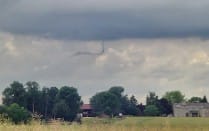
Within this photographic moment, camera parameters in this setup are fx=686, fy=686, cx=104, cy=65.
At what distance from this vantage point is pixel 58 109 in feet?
194

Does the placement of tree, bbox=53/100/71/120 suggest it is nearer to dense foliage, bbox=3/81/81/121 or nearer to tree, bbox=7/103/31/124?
dense foliage, bbox=3/81/81/121

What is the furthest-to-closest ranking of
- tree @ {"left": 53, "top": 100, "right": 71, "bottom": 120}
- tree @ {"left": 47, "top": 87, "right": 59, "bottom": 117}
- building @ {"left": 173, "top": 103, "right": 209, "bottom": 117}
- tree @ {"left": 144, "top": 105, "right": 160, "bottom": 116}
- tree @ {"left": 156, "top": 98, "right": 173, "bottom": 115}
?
1. building @ {"left": 173, "top": 103, "right": 209, "bottom": 117}
2. tree @ {"left": 156, "top": 98, "right": 173, "bottom": 115}
3. tree @ {"left": 144, "top": 105, "right": 160, "bottom": 116}
4. tree @ {"left": 47, "top": 87, "right": 59, "bottom": 117}
5. tree @ {"left": 53, "top": 100, "right": 71, "bottom": 120}

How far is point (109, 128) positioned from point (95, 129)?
432 millimetres

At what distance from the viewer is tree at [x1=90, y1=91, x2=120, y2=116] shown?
247 ft

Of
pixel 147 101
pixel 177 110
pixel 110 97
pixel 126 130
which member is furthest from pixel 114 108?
pixel 126 130

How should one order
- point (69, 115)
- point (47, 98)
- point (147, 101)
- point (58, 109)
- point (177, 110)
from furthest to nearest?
1. point (177, 110)
2. point (147, 101)
3. point (47, 98)
4. point (58, 109)
5. point (69, 115)

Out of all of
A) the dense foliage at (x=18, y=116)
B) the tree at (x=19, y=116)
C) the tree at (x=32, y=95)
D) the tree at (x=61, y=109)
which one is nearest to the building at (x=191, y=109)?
the tree at (x=32, y=95)

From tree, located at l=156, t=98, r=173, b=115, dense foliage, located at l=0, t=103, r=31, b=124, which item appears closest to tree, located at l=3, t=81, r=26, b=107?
dense foliage, located at l=0, t=103, r=31, b=124

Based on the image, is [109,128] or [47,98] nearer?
[109,128]

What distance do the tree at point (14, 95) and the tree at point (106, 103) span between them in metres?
9.31

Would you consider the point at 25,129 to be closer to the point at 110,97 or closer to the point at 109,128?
the point at 109,128

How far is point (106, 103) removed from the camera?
75125 mm

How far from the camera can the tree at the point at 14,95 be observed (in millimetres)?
65562

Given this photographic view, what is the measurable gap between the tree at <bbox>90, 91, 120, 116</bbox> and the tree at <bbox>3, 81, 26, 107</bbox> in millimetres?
9307
